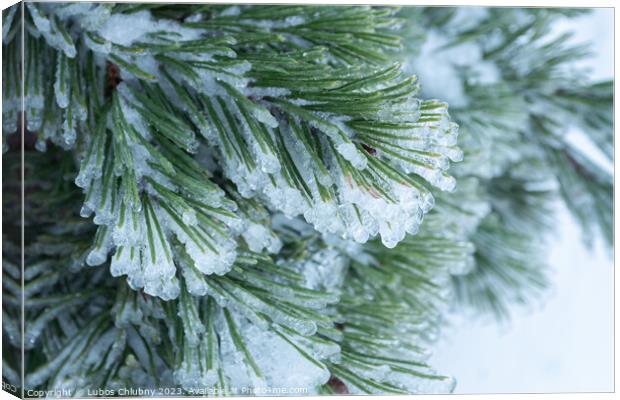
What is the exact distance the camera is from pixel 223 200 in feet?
1.35

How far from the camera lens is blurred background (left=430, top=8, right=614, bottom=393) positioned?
68 centimetres

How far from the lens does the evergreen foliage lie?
400 millimetres

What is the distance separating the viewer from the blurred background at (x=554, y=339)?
0.68 metres

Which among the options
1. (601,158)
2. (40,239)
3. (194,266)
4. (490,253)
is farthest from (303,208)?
(601,158)

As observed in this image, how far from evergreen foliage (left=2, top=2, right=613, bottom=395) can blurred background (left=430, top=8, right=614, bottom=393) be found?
15 cm

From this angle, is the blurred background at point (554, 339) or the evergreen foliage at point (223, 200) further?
the blurred background at point (554, 339)

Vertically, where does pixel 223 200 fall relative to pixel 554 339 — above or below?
above

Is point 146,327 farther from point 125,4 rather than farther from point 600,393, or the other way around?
point 600,393

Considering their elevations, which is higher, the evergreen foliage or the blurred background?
the evergreen foliage

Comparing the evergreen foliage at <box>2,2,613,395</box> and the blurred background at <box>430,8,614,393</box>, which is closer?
the evergreen foliage at <box>2,2,613,395</box>

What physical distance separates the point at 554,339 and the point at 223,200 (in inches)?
17.4

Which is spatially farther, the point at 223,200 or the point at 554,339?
the point at 554,339

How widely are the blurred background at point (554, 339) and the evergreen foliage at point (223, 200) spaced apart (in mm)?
153

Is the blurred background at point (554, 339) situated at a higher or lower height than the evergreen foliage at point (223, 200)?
lower
